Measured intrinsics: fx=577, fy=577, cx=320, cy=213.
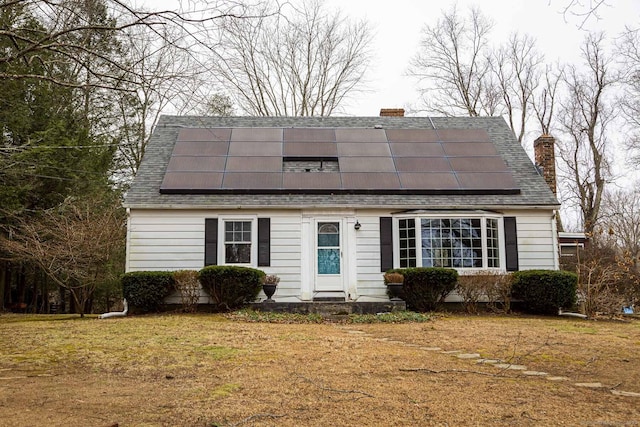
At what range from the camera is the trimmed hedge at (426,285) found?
41.9 ft

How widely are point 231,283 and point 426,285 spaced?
432cm

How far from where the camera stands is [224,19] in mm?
5891

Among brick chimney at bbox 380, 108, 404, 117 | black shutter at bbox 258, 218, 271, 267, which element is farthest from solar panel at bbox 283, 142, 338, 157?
brick chimney at bbox 380, 108, 404, 117

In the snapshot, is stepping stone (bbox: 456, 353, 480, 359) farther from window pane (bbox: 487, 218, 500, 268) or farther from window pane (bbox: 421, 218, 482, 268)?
window pane (bbox: 487, 218, 500, 268)

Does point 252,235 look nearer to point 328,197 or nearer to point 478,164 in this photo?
Answer: point 328,197

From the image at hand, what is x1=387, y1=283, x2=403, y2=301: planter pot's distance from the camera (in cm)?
1277

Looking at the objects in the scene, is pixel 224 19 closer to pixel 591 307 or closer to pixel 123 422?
pixel 123 422

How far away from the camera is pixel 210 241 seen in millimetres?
13703

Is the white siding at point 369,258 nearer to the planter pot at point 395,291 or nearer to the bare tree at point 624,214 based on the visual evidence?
the planter pot at point 395,291

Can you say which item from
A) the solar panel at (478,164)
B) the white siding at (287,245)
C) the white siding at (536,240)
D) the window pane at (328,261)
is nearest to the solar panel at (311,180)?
the white siding at (287,245)

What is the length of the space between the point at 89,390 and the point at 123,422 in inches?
48.1

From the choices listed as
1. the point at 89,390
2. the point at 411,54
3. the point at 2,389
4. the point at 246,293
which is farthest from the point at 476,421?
the point at 411,54

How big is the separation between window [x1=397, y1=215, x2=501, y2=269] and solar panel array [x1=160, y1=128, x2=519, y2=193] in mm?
928

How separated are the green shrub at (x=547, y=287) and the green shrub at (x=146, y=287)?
25.9 feet
